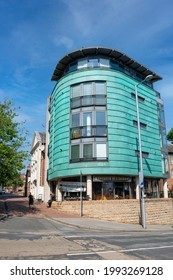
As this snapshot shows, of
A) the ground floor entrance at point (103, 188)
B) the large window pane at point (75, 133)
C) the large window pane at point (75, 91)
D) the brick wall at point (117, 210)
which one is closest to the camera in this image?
the brick wall at point (117, 210)

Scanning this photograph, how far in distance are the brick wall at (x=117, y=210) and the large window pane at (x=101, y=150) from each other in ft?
21.3

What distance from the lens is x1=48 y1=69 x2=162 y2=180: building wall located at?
2836cm

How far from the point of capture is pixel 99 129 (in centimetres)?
2900

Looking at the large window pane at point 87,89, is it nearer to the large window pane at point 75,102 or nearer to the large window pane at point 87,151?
the large window pane at point 75,102

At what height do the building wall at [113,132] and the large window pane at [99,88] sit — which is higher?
the large window pane at [99,88]

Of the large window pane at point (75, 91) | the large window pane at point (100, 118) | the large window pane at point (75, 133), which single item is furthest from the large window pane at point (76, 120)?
the large window pane at point (75, 91)

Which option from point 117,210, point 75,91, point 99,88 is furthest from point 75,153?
point 117,210

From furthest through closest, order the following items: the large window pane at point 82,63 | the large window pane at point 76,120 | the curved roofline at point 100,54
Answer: the large window pane at point 82,63
the curved roofline at point 100,54
the large window pane at point 76,120

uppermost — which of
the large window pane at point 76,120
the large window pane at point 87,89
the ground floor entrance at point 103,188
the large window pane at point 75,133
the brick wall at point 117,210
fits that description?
the large window pane at point 87,89

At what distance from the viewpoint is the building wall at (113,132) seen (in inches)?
1117

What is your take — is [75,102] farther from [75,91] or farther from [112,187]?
[112,187]

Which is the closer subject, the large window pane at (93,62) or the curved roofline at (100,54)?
the large window pane at (93,62)
